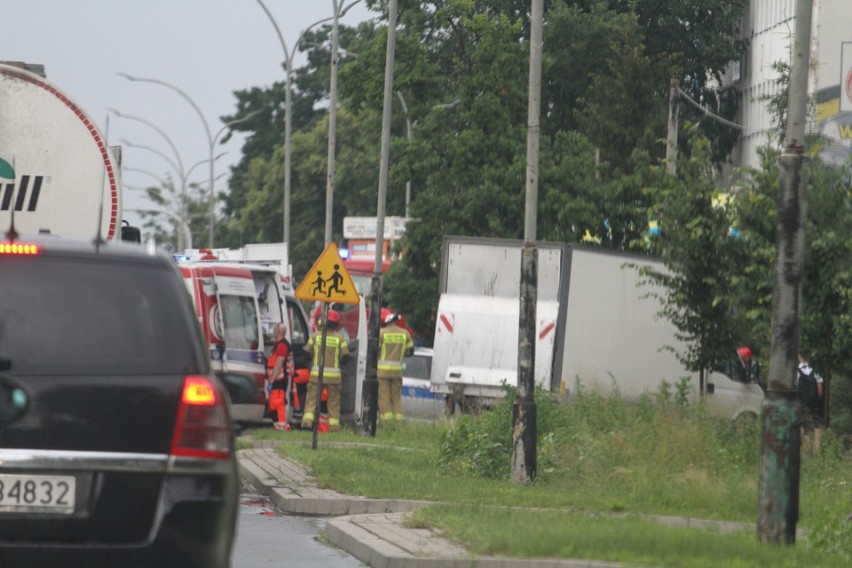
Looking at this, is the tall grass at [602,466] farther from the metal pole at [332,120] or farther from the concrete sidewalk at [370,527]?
the metal pole at [332,120]

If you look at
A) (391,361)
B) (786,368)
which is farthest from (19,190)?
(391,361)

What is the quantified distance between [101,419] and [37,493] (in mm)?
344

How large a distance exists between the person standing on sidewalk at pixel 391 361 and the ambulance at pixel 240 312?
1.37 m

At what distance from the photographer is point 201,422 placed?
6594 mm

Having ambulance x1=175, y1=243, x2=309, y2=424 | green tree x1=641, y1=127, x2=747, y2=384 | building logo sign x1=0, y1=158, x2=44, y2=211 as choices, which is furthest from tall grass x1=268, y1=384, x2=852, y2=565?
ambulance x1=175, y1=243, x2=309, y2=424

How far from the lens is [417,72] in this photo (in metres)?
34.9

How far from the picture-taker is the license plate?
6.24 metres

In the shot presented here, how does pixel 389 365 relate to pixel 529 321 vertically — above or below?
below

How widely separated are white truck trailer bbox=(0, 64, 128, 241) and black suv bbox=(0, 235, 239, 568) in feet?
18.3

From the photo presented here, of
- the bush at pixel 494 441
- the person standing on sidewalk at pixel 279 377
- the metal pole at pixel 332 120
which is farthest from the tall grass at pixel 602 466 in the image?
the metal pole at pixel 332 120

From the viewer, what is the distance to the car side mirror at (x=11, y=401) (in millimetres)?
6258

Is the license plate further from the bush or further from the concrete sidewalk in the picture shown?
the bush

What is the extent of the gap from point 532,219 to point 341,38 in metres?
67.3

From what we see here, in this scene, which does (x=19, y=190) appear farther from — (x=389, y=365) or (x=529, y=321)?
(x=389, y=365)
